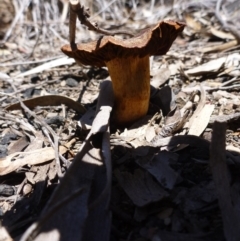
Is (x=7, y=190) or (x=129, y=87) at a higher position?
(x=129, y=87)

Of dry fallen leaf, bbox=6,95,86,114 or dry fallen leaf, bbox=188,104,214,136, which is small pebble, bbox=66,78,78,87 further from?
dry fallen leaf, bbox=188,104,214,136

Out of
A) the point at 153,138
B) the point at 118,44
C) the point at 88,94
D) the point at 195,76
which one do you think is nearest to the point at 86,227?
the point at 153,138

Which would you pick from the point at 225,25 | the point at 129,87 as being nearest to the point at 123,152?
the point at 129,87

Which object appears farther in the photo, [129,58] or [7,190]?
[129,58]

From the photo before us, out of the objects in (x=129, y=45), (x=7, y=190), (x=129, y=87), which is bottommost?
(x=7, y=190)

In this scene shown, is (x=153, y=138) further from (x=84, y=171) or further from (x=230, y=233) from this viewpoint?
(x=230, y=233)

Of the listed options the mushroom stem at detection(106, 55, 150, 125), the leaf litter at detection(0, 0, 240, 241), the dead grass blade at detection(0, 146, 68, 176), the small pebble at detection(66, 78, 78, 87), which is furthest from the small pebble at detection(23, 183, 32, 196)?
the small pebble at detection(66, 78, 78, 87)

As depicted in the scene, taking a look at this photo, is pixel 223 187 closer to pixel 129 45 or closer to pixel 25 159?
pixel 129 45
